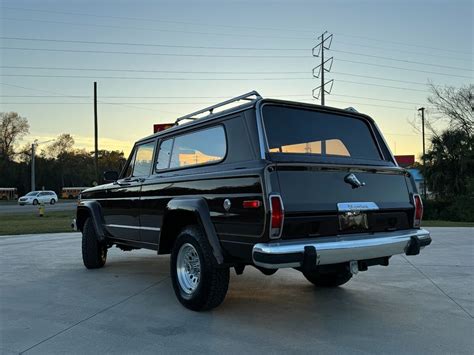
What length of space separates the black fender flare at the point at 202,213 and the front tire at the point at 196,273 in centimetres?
17

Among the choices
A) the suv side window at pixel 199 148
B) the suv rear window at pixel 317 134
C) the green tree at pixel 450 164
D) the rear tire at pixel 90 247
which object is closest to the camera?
the suv rear window at pixel 317 134

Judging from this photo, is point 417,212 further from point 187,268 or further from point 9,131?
point 9,131

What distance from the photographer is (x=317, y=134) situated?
4773 millimetres

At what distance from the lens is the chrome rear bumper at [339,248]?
364cm

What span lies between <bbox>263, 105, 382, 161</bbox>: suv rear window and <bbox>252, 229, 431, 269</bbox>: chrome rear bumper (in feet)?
3.03

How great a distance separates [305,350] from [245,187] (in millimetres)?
1433

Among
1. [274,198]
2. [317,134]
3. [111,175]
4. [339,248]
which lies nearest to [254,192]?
[274,198]

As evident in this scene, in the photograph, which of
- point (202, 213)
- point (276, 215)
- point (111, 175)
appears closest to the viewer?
point (276, 215)

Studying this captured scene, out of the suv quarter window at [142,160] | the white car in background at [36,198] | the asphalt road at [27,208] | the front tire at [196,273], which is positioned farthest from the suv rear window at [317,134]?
the white car in background at [36,198]

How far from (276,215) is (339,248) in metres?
0.69

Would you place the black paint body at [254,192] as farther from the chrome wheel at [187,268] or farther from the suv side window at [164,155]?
the chrome wheel at [187,268]

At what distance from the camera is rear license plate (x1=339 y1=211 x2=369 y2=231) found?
4.15 meters

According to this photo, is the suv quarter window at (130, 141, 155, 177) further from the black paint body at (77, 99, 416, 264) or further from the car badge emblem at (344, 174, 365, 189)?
the car badge emblem at (344, 174, 365, 189)

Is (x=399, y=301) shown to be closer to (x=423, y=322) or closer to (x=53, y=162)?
(x=423, y=322)
